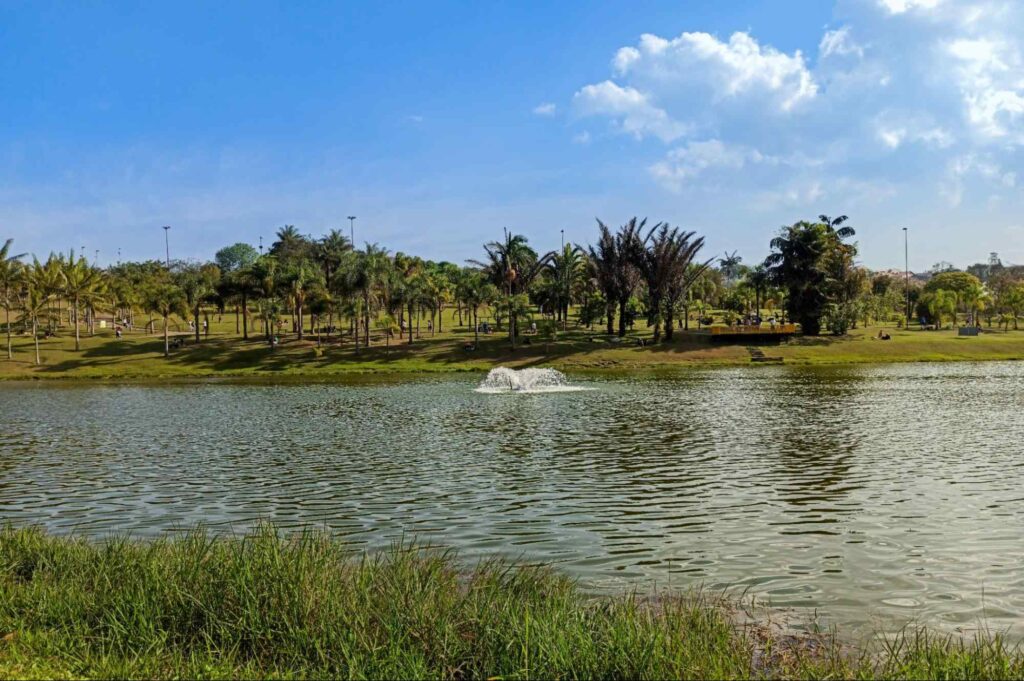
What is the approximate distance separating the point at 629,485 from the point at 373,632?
15121 mm

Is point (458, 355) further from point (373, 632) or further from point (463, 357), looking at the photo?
point (373, 632)

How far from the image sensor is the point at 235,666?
33.4 feet

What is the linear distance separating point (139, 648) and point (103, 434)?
33626 mm

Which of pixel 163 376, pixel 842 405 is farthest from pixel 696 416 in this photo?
pixel 163 376

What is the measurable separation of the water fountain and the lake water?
12938mm

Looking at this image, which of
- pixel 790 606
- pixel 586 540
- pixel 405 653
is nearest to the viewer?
pixel 405 653

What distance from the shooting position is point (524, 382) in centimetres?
6825

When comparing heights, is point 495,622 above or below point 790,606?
above

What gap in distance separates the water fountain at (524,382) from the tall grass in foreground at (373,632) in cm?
5095

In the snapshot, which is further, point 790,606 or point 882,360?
point 882,360

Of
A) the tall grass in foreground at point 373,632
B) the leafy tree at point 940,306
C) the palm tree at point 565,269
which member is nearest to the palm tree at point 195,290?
the palm tree at point 565,269

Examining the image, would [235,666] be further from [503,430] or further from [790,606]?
[503,430]

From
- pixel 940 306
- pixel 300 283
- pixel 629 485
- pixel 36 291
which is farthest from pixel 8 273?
pixel 940 306

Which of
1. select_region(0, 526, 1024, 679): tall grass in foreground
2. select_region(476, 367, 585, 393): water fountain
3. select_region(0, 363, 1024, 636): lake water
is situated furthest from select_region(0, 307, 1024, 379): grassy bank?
select_region(0, 526, 1024, 679): tall grass in foreground
